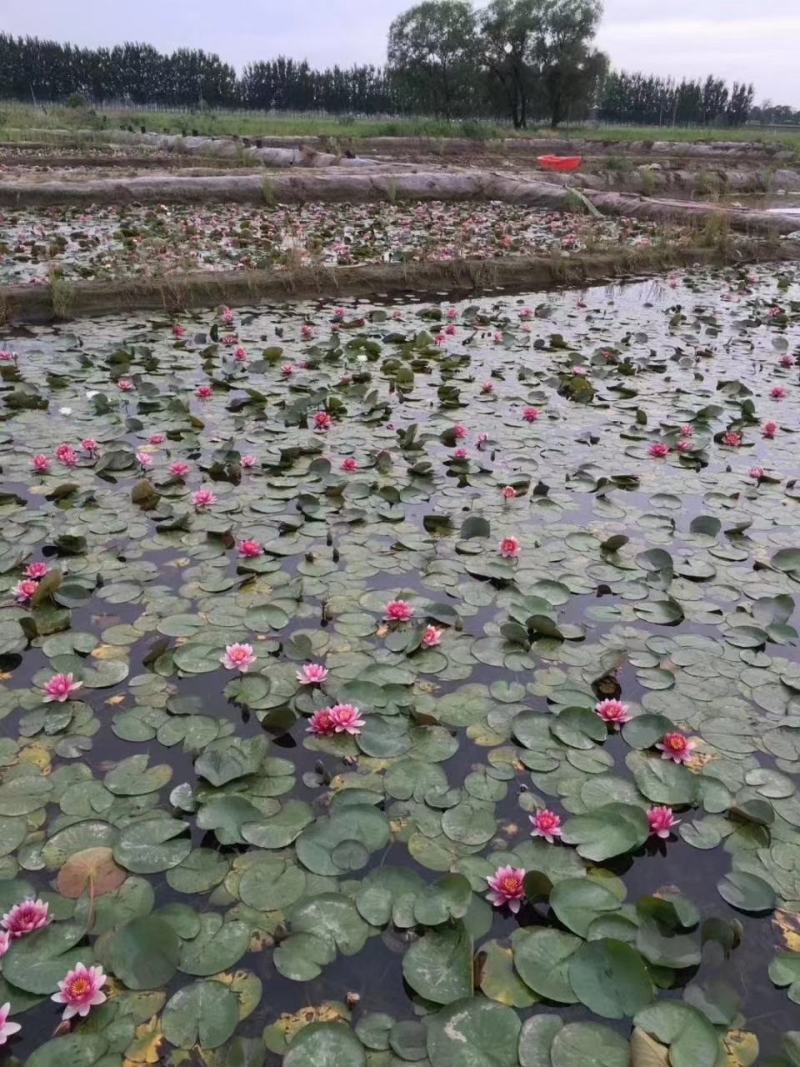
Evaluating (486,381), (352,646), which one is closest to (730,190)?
(486,381)

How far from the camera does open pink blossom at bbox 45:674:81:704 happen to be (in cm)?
209

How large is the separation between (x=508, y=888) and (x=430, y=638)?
91cm

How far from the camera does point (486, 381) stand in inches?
199

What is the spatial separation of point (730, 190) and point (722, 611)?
21793 millimetres

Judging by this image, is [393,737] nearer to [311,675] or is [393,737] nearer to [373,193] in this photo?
[311,675]

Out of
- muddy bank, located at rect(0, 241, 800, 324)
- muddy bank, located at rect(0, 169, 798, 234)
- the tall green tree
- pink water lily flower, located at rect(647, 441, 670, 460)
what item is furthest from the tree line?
pink water lily flower, located at rect(647, 441, 670, 460)

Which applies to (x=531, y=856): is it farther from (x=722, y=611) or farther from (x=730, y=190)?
(x=730, y=190)

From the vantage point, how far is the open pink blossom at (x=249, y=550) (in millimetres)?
2789

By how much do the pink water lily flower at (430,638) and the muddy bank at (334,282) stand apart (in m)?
5.08

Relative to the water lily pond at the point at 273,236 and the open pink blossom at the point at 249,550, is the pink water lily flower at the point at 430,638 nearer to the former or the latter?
the open pink blossom at the point at 249,550

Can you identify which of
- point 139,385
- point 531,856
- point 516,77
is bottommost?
point 531,856

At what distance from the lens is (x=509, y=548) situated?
2902mm

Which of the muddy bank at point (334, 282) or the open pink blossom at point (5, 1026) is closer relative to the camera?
the open pink blossom at point (5, 1026)

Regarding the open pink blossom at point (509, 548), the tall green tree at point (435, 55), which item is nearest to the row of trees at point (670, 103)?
the tall green tree at point (435, 55)
